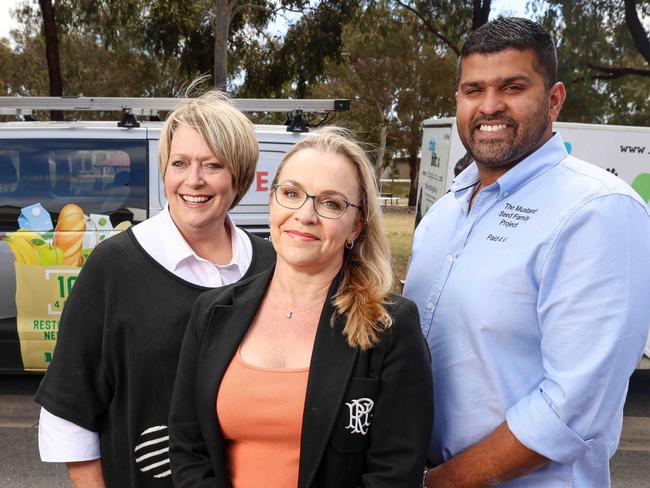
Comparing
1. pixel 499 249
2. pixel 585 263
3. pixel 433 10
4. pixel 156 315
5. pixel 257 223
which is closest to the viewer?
pixel 585 263

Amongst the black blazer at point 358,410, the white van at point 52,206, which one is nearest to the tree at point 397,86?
the white van at point 52,206

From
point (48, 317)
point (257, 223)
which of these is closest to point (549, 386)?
point (257, 223)

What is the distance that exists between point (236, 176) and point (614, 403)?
46.7 inches

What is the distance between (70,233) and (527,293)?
3.97 m

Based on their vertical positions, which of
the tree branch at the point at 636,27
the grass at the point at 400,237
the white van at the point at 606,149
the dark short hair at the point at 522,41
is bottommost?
the grass at the point at 400,237

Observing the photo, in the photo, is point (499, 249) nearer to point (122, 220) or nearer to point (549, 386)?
point (549, 386)

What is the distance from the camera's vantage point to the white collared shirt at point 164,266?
1.78m

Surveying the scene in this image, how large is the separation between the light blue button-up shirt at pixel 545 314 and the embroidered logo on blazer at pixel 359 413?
274 millimetres

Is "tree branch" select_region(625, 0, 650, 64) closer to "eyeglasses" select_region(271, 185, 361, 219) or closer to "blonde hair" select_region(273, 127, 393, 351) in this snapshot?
"blonde hair" select_region(273, 127, 393, 351)

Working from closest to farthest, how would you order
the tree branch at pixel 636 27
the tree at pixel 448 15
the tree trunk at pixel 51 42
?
the tree branch at pixel 636 27 → the tree trunk at pixel 51 42 → the tree at pixel 448 15

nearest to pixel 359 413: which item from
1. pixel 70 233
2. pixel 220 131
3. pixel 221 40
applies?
pixel 220 131

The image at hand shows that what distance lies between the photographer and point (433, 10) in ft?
42.2

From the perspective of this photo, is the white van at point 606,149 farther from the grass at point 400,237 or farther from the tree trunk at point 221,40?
the tree trunk at point 221,40

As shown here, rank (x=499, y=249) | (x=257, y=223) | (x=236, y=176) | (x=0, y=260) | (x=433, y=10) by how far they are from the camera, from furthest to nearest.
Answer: (x=433, y=10), (x=257, y=223), (x=0, y=260), (x=236, y=176), (x=499, y=249)
